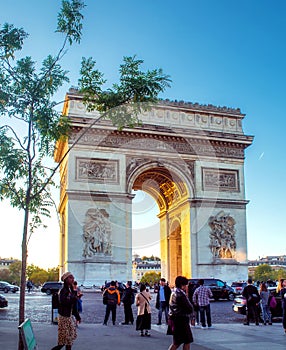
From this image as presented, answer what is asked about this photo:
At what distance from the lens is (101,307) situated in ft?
76.9

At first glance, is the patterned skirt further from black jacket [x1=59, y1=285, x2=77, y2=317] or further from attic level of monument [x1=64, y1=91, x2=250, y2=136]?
attic level of monument [x1=64, y1=91, x2=250, y2=136]

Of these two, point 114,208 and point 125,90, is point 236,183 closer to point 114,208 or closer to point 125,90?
point 114,208

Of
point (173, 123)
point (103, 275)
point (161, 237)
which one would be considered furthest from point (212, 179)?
point (103, 275)

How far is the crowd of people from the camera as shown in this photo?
28.1ft

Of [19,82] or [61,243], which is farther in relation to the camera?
[61,243]

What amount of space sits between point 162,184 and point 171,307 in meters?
32.6

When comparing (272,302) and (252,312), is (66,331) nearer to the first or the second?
(252,312)

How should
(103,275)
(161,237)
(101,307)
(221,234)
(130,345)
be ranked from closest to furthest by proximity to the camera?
(130,345), (101,307), (103,275), (221,234), (161,237)

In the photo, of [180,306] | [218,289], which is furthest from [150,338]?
[218,289]

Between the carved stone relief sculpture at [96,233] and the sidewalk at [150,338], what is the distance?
1764 centimetres

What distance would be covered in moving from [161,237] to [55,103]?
33254mm

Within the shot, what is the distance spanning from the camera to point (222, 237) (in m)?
37.2

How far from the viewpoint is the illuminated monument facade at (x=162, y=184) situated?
3406 cm

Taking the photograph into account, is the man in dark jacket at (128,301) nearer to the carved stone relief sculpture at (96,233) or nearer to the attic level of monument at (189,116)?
the carved stone relief sculpture at (96,233)
